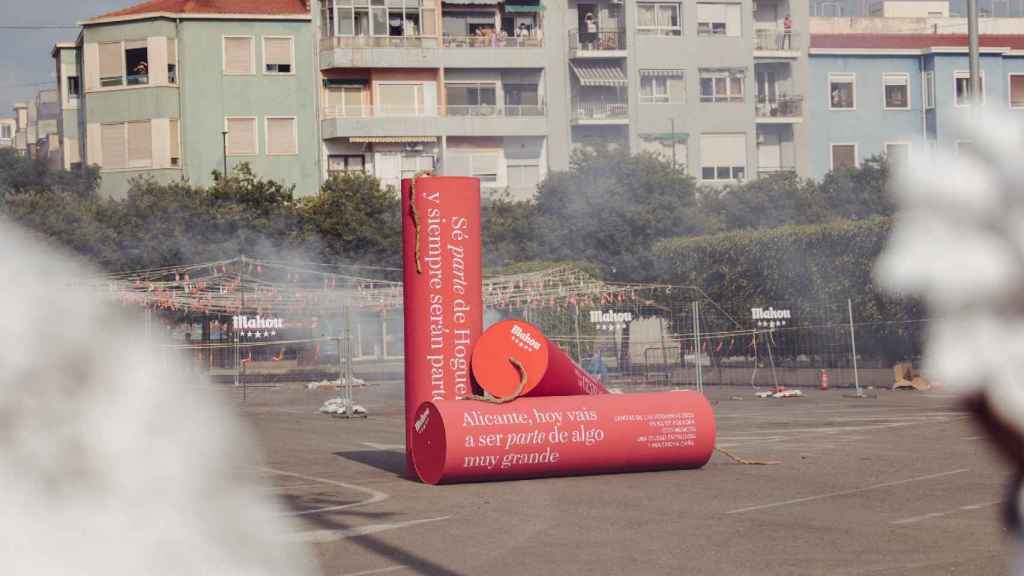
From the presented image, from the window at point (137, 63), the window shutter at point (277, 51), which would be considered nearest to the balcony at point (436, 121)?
the window shutter at point (277, 51)

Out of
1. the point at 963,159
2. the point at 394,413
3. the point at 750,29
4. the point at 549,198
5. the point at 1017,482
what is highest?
the point at 750,29

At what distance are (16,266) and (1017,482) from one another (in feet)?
9.24

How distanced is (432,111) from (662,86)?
12566mm

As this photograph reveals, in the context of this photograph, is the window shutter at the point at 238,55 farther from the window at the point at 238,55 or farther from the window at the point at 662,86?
the window at the point at 662,86

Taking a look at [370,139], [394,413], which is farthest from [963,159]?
[370,139]

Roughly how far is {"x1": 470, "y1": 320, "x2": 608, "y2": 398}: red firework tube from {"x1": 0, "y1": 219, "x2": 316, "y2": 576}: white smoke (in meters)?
Result: 9.91

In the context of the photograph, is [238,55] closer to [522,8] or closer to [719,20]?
[522,8]

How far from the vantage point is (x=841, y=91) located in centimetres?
7281

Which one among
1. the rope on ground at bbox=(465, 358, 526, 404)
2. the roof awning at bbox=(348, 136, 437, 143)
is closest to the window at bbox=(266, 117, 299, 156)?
the roof awning at bbox=(348, 136, 437, 143)

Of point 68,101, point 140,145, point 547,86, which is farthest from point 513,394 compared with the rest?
point 68,101

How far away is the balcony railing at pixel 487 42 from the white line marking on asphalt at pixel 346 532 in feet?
189

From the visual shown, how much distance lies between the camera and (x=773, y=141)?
7206 centimetres

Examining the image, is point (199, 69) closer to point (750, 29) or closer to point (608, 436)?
Result: point (750, 29)

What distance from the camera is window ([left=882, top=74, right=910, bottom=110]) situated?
7294cm
